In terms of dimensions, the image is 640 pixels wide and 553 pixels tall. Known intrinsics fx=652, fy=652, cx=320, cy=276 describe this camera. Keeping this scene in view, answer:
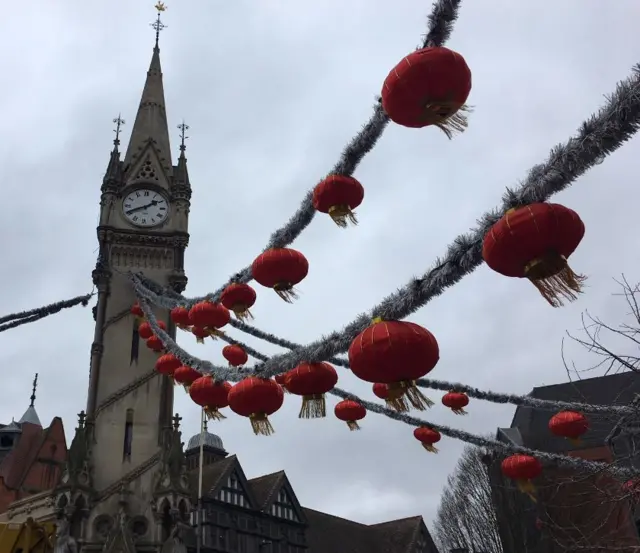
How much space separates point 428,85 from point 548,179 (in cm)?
132

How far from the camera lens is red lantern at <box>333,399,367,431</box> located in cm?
1259

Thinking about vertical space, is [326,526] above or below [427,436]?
above

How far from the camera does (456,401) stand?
43.7 ft

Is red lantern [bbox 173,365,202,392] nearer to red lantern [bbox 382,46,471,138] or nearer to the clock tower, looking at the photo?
red lantern [bbox 382,46,471,138]

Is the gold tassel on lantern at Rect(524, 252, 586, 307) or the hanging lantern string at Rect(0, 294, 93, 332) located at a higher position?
the hanging lantern string at Rect(0, 294, 93, 332)

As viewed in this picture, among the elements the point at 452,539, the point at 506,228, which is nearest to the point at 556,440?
the point at 452,539

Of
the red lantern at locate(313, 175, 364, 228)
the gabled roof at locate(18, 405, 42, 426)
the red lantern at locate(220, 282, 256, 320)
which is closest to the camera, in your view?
the red lantern at locate(313, 175, 364, 228)

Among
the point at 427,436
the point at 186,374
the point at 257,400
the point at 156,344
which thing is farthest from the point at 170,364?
the point at 257,400

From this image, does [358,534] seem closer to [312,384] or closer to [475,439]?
[475,439]

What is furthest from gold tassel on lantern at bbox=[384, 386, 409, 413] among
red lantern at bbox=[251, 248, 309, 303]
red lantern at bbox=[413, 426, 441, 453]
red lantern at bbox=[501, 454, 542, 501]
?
red lantern at bbox=[501, 454, 542, 501]

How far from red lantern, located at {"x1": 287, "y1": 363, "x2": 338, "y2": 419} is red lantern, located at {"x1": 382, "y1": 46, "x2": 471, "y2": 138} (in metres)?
3.84

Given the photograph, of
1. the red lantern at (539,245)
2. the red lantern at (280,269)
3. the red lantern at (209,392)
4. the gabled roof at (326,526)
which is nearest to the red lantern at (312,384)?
the red lantern at (280,269)

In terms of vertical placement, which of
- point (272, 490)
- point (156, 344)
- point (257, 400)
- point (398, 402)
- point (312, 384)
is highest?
point (272, 490)

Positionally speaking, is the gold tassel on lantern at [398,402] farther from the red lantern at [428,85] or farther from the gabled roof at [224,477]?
the gabled roof at [224,477]
